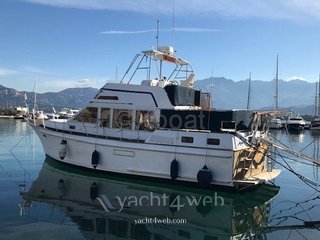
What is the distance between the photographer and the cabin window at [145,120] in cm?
1645

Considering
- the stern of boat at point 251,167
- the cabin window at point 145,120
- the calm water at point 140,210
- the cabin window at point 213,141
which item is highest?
the cabin window at point 145,120

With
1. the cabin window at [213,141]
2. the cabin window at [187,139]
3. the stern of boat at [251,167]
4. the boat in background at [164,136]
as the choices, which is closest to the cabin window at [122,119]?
the boat in background at [164,136]

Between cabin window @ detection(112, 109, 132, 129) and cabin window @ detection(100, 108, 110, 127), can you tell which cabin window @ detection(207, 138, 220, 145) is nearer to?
cabin window @ detection(112, 109, 132, 129)

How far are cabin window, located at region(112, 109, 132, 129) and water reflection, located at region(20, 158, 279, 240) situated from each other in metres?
2.21

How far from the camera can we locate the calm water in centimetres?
1041

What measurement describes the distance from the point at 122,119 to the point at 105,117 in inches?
33.2

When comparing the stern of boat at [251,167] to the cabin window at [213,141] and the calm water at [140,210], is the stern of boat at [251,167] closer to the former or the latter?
the calm water at [140,210]

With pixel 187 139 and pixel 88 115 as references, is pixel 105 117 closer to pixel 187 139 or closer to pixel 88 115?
pixel 88 115

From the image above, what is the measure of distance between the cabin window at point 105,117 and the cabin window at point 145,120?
140 centimetres

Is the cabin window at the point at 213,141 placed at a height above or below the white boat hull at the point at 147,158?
above

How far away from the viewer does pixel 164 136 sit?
1516 cm

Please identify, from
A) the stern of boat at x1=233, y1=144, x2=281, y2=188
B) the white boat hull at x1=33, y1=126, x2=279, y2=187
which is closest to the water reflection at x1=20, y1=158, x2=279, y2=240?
the white boat hull at x1=33, y1=126, x2=279, y2=187

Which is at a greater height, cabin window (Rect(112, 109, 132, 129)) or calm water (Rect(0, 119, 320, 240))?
cabin window (Rect(112, 109, 132, 129))

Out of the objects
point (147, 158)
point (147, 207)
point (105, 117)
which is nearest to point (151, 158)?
point (147, 158)
